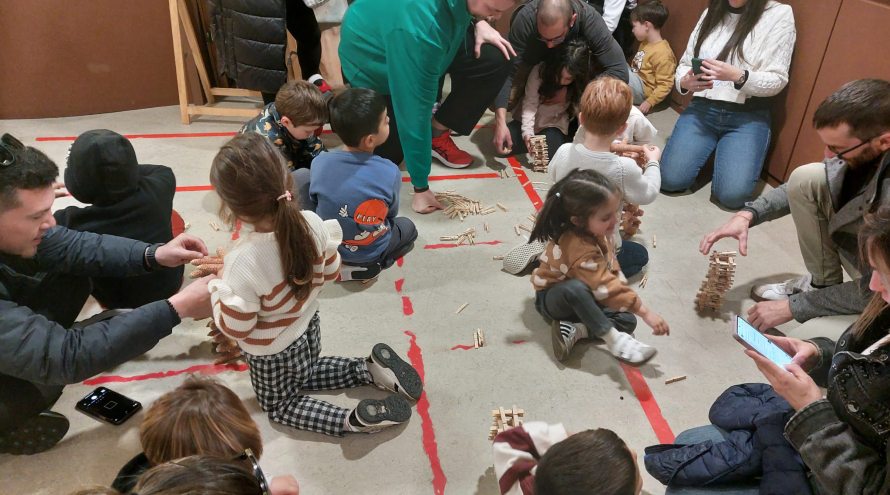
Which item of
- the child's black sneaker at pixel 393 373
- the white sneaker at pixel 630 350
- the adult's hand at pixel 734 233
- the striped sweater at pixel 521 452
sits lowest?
the child's black sneaker at pixel 393 373

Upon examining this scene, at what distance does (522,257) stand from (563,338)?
694 mm

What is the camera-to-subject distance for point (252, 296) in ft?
7.07

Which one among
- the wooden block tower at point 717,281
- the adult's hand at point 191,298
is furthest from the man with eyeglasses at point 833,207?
the adult's hand at point 191,298

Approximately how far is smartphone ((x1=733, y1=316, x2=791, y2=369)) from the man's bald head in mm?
2594

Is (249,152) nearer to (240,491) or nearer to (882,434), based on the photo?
(240,491)

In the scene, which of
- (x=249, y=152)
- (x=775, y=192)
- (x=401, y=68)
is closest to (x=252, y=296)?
(x=249, y=152)

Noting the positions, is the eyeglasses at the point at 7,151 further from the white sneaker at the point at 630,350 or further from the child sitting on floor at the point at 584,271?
the white sneaker at the point at 630,350

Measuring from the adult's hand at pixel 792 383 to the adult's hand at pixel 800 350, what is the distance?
258 mm

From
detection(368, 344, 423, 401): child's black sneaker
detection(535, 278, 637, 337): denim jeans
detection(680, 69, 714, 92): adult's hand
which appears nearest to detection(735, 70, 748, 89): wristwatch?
detection(680, 69, 714, 92): adult's hand

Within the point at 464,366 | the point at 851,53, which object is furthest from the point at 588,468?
the point at 851,53

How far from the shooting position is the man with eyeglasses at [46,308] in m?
2.07

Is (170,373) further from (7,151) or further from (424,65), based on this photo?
(424,65)

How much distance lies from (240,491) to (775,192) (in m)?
3.15

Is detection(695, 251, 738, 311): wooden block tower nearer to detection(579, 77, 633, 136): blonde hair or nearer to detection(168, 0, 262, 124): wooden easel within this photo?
detection(579, 77, 633, 136): blonde hair
